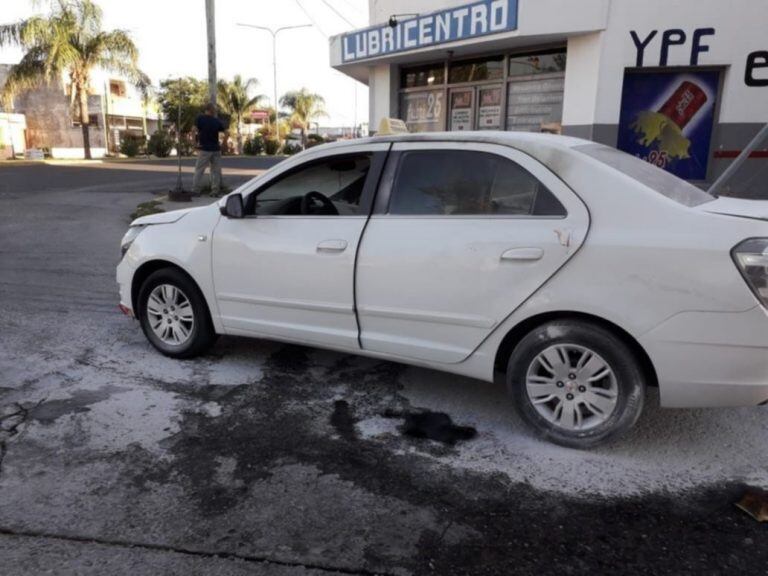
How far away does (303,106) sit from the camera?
208 ft

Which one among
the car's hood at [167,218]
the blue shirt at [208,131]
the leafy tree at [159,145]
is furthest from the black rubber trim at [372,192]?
the leafy tree at [159,145]

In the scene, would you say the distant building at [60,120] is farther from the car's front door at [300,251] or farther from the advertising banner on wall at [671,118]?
the car's front door at [300,251]

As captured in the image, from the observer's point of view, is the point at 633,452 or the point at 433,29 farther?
the point at 433,29

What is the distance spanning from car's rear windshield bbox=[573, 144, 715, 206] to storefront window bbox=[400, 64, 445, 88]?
1026 cm

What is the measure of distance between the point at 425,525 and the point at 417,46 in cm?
1116

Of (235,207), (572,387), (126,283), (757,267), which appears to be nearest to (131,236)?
(126,283)

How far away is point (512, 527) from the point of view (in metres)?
2.81

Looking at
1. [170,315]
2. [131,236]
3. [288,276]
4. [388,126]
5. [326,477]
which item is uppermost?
[388,126]

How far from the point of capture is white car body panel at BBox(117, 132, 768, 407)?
9.98 ft

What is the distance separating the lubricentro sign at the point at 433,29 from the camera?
1085 centimetres

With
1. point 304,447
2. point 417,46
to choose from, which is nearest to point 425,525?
point 304,447

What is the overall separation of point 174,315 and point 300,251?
1.28m

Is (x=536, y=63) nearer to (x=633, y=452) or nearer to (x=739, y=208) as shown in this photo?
(x=739, y=208)

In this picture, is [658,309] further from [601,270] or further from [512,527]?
[512,527]
